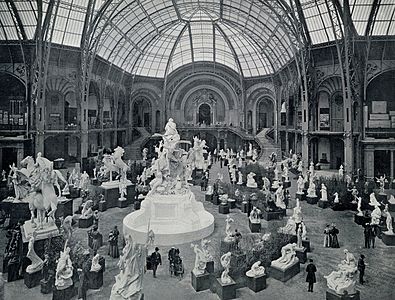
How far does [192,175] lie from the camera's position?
109 ft

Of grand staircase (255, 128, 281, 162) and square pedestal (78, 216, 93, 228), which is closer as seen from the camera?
square pedestal (78, 216, 93, 228)

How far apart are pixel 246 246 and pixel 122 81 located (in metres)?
38.9

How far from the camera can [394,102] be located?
30.3 meters

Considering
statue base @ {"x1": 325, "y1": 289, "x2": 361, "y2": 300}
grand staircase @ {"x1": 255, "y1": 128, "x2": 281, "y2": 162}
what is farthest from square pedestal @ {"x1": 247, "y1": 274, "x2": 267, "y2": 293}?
grand staircase @ {"x1": 255, "y1": 128, "x2": 281, "y2": 162}

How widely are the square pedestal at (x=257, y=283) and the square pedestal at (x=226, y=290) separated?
782 millimetres

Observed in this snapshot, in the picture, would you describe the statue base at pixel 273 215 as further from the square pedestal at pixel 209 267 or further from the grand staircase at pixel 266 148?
the grand staircase at pixel 266 148

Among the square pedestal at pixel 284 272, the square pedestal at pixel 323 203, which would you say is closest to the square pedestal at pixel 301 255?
the square pedestal at pixel 284 272

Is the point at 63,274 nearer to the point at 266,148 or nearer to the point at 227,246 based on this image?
the point at 227,246

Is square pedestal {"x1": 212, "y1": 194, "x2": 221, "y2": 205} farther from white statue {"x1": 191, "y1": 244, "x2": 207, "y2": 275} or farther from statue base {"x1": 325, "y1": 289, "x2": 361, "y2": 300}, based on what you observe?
statue base {"x1": 325, "y1": 289, "x2": 361, "y2": 300}

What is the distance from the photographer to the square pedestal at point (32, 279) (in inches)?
443

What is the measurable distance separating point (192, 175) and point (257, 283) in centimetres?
2217

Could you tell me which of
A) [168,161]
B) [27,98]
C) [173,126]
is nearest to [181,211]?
[168,161]

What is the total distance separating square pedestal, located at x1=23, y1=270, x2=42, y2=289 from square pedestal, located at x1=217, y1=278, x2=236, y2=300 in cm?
576

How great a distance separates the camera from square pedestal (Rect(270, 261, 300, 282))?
11.9 meters
